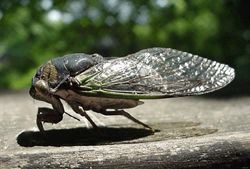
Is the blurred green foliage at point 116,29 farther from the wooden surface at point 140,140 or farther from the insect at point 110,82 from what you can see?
the insect at point 110,82

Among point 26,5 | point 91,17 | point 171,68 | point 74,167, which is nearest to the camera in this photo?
point 74,167

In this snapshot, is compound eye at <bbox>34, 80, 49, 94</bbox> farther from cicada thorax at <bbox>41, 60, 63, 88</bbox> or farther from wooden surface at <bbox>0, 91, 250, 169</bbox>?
wooden surface at <bbox>0, 91, 250, 169</bbox>

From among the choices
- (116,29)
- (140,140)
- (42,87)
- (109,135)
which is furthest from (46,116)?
(116,29)

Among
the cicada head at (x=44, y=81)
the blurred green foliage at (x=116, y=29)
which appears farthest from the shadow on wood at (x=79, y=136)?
the blurred green foliage at (x=116, y=29)

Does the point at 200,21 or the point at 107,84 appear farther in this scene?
the point at 200,21

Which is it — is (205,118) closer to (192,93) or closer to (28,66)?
(192,93)

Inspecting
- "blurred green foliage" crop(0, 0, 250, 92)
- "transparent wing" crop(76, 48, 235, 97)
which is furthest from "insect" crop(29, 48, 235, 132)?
"blurred green foliage" crop(0, 0, 250, 92)

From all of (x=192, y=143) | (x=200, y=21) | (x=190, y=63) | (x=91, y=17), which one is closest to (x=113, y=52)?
(x=91, y=17)
